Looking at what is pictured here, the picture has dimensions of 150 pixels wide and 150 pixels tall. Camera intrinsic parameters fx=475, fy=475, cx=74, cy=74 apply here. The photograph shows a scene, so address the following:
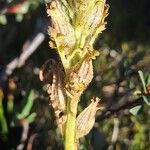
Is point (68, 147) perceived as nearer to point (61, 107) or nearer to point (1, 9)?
point (61, 107)

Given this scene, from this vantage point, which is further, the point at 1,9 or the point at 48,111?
the point at 48,111

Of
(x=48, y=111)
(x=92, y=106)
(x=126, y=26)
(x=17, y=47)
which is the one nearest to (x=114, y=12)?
(x=126, y=26)

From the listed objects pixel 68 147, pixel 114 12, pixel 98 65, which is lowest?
pixel 68 147

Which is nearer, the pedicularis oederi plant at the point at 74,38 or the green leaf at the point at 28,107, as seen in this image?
the pedicularis oederi plant at the point at 74,38

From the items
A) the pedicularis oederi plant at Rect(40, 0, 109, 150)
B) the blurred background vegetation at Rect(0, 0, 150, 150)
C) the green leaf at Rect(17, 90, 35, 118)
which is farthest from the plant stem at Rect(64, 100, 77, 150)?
the green leaf at Rect(17, 90, 35, 118)

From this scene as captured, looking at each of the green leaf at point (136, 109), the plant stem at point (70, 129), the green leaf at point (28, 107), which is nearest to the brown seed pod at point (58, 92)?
the plant stem at point (70, 129)

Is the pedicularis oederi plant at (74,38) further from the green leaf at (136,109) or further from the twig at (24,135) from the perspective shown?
the twig at (24,135)

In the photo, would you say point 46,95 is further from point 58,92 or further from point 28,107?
point 58,92

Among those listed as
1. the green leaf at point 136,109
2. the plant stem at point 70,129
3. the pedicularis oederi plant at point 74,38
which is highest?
the pedicularis oederi plant at point 74,38

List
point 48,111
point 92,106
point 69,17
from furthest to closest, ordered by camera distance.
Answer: point 48,111 < point 92,106 < point 69,17
